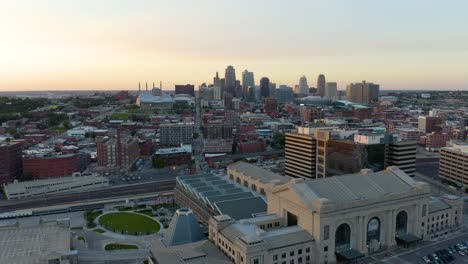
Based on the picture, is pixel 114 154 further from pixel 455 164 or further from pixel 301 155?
pixel 455 164

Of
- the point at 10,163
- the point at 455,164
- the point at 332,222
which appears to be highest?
the point at 332,222

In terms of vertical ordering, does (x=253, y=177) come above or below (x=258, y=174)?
below

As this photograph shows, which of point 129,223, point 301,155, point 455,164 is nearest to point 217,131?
point 301,155

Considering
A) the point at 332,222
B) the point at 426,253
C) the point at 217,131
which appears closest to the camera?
the point at 332,222

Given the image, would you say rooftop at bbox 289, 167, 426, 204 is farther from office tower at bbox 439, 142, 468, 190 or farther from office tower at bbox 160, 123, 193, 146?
office tower at bbox 160, 123, 193, 146

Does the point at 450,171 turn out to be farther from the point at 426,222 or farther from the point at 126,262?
the point at 126,262

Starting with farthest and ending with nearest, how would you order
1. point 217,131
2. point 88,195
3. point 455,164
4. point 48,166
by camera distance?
point 217,131, point 48,166, point 455,164, point 88,195

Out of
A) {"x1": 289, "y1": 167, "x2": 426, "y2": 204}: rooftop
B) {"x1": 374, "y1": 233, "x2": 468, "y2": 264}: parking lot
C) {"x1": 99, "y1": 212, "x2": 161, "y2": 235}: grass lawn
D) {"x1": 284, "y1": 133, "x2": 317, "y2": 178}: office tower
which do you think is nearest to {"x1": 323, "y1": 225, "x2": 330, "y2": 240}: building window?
{"x1": 289, "y1": 167, "x2": 426, "y2": 204}: rooftop

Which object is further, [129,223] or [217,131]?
[217,131]

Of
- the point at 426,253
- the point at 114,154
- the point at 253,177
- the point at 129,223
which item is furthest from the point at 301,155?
the point at 114,154
